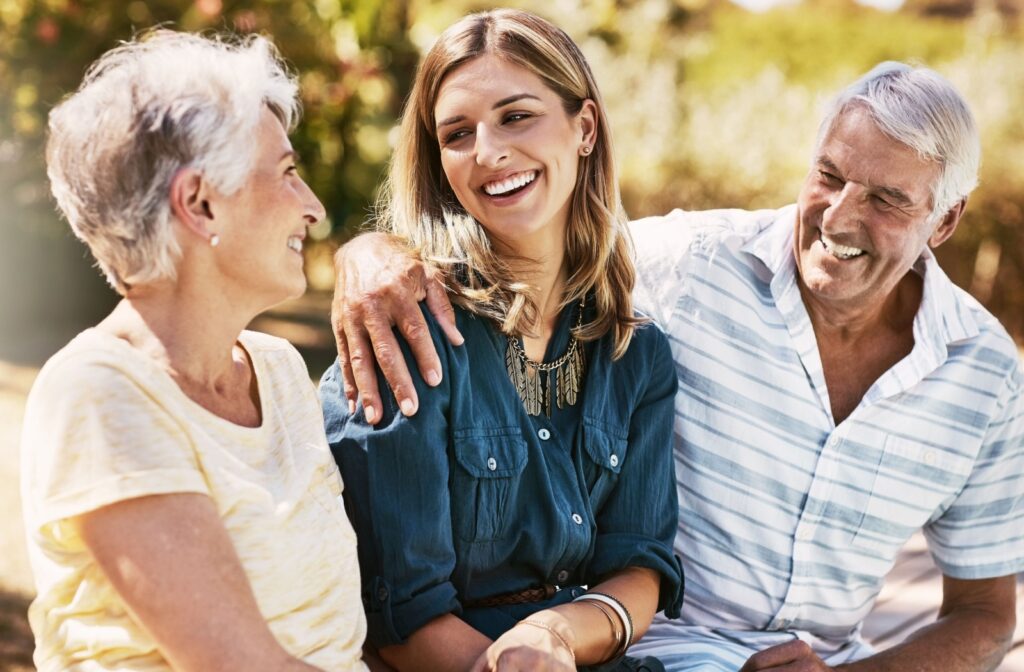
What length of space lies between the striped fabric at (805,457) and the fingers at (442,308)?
632 millimetres

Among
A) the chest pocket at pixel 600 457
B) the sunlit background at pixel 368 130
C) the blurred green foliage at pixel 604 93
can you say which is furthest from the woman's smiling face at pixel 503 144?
the blurred green foliage at pixel 604 93

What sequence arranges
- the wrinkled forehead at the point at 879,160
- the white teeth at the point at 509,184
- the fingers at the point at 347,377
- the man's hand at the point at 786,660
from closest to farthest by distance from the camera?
the fingers at the point at 347,377 < the white teeth at the point at 509,184 < the man's hand at the point at 786,660 < the wrinkled forehead at the point at 879,160

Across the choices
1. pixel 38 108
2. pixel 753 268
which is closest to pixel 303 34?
pixel 38 108

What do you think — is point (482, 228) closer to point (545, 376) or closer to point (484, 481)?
point (545, 376)

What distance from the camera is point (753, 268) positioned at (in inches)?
102

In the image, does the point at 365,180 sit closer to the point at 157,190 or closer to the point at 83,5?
the point at 83,5

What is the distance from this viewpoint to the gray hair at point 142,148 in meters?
1.59

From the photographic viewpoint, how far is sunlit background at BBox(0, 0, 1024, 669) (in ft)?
19.4

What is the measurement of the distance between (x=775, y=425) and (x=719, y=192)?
530cm

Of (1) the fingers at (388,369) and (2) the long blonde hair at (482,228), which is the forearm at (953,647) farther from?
(1) the fingers at (388,369)

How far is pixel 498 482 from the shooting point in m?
2.07

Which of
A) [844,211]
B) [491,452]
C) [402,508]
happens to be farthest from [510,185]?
[844,211]

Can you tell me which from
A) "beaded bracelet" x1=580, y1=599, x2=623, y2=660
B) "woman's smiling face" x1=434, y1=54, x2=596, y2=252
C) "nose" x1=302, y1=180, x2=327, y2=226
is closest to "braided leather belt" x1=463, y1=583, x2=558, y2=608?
"beaded bracelet" x1=580, y1=599, x2=623, y2=660

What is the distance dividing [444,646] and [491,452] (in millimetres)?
346
